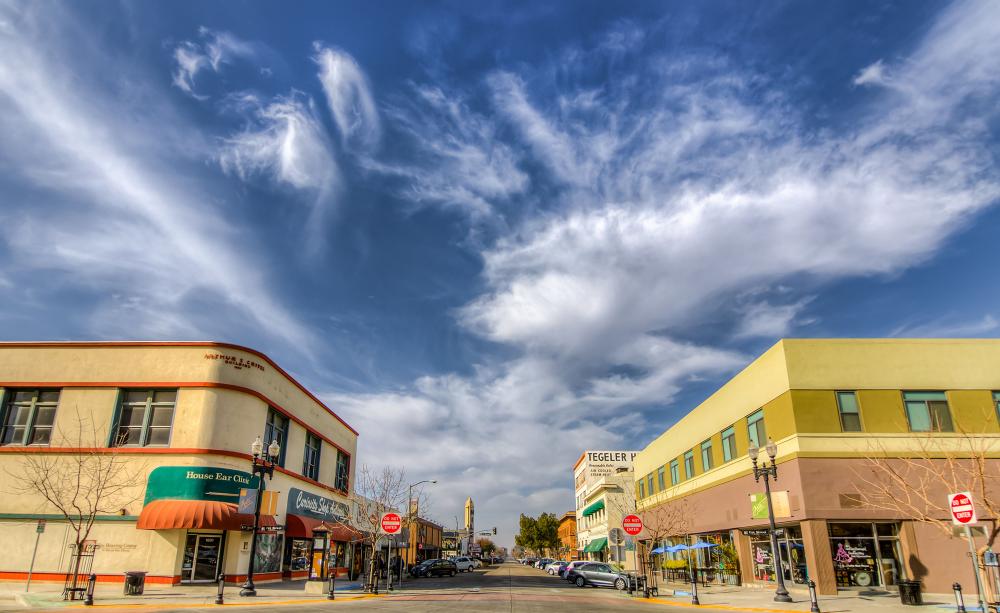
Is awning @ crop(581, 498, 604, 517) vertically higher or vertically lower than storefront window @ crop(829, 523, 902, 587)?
higher

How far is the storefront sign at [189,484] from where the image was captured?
1147 inches

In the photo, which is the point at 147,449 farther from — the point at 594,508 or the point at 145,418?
the point at 594,508

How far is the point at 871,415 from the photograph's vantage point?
28.7m

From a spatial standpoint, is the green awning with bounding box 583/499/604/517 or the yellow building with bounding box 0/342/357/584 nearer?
the yellow building with bounding box 0/342/357/584

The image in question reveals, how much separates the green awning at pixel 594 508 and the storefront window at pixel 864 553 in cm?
6324

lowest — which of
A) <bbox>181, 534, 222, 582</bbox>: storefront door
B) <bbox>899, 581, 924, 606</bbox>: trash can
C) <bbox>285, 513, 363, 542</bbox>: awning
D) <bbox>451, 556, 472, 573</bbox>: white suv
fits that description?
<bbox>451, 556, 472, 573</bbox>: white suv

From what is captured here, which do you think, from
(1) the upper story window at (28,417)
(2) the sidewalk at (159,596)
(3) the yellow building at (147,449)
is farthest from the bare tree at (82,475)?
(2) the sidewalk at (159,596)

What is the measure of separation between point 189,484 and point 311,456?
14.8 m

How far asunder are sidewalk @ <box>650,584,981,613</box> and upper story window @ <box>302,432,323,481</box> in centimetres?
2519

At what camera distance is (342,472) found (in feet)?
170

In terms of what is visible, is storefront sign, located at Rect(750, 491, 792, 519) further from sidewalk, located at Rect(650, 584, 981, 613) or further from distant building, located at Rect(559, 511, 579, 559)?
distant building, located at Rect(559, 511, 579, 559)

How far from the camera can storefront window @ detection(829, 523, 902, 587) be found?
1057 inches

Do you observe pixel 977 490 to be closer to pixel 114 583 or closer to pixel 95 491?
pixel 114 583

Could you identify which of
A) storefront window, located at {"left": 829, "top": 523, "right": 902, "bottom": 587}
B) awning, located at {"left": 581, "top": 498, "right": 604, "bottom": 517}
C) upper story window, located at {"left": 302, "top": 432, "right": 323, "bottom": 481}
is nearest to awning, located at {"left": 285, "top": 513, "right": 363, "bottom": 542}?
upper story window, located at {"left": 302, "top": 432, "right": 323, "bottom": 481}
